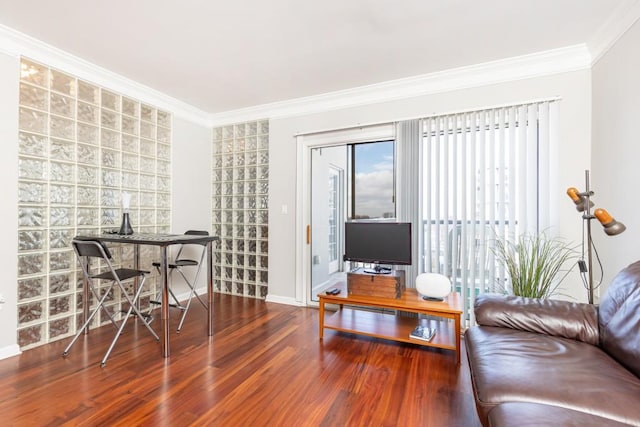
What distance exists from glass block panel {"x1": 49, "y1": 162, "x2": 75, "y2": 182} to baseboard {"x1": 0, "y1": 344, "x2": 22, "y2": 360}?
1345 millimetres

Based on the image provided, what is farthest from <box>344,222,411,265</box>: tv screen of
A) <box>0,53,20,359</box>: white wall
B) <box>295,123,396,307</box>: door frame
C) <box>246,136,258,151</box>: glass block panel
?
<box>0,53,20,359</box>: white wall

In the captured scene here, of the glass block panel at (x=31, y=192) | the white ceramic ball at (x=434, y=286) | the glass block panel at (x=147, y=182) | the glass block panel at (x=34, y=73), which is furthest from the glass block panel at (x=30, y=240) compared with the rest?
the white ceramic ball at (x=434, y=286)

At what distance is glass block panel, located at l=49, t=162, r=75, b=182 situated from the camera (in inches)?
105

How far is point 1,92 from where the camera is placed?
7.66 feet

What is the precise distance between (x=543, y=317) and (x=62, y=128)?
3.92 metres

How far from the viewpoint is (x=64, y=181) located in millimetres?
2752

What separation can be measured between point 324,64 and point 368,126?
33.1 inches

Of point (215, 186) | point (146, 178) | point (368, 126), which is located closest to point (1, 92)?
point (146, 178)

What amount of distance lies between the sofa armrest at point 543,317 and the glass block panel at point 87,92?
3.73 metres

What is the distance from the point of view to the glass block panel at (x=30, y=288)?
8.10ft

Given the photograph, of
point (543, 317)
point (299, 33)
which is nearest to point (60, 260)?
point (299, 33)

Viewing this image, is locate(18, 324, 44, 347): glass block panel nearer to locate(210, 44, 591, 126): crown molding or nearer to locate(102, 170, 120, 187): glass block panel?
locate(102, 170, 120, 187): glass block panel

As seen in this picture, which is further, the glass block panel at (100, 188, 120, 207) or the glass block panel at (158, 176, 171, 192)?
the glass block panel at (158, 176, 171, 192)

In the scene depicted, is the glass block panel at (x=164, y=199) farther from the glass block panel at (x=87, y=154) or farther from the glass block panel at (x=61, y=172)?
the glass block panel at (x=61, y=172)
